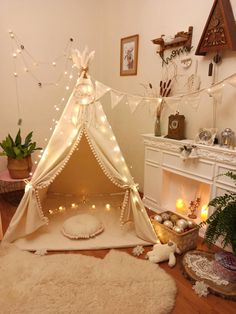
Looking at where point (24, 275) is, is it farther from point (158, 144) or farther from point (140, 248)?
point (158, 144)

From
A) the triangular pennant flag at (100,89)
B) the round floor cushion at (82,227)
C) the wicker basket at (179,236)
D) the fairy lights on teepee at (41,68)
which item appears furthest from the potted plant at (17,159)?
the wicker basket at (179,236)

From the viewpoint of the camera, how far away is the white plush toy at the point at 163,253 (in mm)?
2385

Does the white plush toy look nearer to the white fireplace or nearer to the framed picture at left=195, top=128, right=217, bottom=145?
the white fireplace

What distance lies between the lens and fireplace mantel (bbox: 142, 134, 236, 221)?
252 centimetres

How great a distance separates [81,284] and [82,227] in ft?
2.42

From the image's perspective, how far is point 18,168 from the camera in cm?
330

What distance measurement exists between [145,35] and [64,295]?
3.26m

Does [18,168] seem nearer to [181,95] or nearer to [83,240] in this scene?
[83,240]

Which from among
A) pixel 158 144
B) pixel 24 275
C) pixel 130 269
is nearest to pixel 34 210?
pixel 24 275

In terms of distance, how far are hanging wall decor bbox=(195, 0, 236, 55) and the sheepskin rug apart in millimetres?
2176

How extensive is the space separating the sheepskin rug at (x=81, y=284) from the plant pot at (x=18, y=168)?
108cm

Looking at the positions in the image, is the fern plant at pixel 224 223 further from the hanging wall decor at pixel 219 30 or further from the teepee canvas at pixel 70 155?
the hanging wall decor at pixel 219 30

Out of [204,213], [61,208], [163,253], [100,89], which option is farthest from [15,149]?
[204,213]

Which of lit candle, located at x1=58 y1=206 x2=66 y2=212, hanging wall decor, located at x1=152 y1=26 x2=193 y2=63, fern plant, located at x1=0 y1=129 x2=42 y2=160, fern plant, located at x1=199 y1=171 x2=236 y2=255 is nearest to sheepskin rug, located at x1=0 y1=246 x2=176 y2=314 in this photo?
fern plant, located at x1=199 y1=171 x2=236 y2=255
